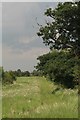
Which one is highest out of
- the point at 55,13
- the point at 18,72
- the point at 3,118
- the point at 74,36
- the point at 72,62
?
the point at 18,72

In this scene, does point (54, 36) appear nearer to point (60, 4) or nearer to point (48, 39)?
point (48, 39)

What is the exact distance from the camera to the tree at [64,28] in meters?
36.7

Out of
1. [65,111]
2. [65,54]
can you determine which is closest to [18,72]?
[65,54]

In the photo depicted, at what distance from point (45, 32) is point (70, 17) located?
3.37m

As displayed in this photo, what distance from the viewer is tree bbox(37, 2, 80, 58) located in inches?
1444

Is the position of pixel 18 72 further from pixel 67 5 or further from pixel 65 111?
pixel 65 111

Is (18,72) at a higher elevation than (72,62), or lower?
→ higher

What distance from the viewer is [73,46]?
37.5 meters

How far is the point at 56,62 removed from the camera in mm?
38688

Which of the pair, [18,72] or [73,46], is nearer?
[73,46]

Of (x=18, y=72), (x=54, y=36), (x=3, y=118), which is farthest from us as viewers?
(x=18, y=72)

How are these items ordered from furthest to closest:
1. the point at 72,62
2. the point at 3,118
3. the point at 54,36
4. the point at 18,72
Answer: the point at 18,72 → the point at 54,36 → the point at 72,62 → the point at 3,118

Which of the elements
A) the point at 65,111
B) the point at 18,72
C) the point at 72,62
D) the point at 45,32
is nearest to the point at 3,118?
the point at 65,111

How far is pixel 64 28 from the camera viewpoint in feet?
124
